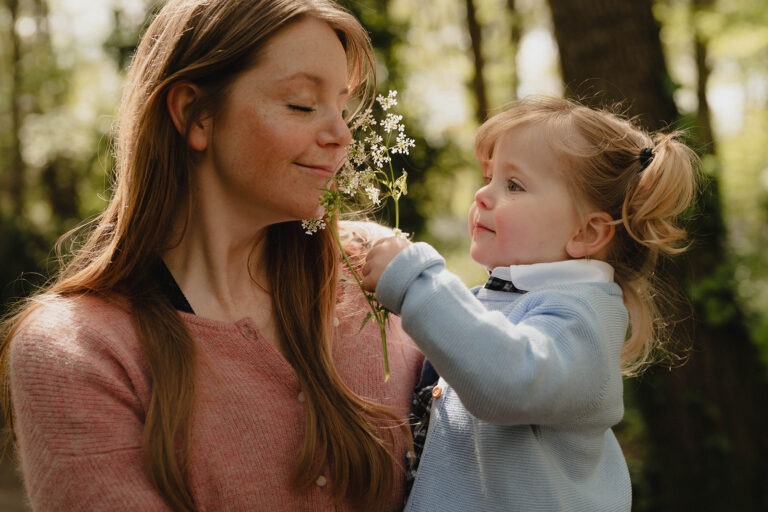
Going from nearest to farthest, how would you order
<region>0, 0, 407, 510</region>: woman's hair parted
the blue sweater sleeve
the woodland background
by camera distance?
the blue sweater sleeve → <region>0, 0, 407, 510</region>: woman's hair parted → the woodland background

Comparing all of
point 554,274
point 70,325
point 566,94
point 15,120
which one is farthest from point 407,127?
point 15,120

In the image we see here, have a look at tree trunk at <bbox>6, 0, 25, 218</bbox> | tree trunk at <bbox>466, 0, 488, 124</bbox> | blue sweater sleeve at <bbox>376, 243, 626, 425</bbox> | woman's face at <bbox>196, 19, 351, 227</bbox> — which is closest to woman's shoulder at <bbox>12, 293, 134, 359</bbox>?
woman's face at <bbox>196, 19, 351, 227</bbox>

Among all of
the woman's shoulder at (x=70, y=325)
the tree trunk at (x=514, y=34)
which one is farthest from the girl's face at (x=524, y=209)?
the tree trunk at (x=514, y=34)

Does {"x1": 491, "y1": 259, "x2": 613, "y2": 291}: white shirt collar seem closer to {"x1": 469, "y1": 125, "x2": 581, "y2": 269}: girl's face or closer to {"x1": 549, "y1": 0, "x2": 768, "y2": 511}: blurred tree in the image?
{"x1": 469, "y1": 125, "x2": 581, "y2": 269}: girl's face

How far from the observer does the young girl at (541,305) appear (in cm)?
190

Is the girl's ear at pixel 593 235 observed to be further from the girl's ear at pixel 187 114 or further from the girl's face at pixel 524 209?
the girl's ear at pixel 187 114

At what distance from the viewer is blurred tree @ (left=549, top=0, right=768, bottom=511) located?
5371 mm

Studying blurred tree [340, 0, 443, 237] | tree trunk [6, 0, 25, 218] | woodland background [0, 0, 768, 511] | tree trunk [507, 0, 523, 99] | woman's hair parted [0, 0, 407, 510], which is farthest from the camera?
tree trunk [507, 0, 523, 99]

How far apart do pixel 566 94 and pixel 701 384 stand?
7.37 ft

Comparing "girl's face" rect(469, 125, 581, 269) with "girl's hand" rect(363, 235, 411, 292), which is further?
"girl's face" rect(469, 125, 581, 269)

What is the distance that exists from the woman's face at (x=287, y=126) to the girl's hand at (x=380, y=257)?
330 millimetres

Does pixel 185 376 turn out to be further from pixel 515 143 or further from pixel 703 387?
pixel 703 387

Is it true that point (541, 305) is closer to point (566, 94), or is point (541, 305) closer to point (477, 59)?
point (566, 94)

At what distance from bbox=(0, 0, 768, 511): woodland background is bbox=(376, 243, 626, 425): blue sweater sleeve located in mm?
1447
